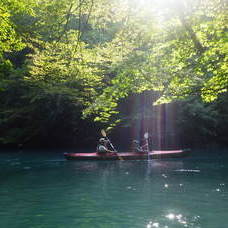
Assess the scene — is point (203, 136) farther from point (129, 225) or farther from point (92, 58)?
point (129, 225)

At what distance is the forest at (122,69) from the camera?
20.9ft

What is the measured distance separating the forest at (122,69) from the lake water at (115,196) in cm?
225

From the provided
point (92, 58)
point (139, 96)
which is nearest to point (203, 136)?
point (139, 96)

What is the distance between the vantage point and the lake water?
23.4 ft

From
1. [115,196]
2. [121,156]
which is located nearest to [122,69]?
[115,196]

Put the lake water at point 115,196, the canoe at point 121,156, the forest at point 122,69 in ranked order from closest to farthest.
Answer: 1. the forest at point 122,69
2. the lake water at point 115,196
3. the canoe at point 121,156

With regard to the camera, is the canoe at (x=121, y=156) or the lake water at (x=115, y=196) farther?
Answer: the canoe at (x=121, y=156)

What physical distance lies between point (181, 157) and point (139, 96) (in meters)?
6.30

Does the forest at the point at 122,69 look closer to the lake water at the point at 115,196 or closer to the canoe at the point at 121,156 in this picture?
the lake water at the point at 115,196

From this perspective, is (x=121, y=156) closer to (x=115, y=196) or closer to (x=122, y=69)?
(x=115, y=196)

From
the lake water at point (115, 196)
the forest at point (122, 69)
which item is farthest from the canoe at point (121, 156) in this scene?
the forest at point (122, 69)

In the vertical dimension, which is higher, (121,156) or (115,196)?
(121,156)

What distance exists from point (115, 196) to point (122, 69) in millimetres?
3924

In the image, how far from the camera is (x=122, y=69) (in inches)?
298
